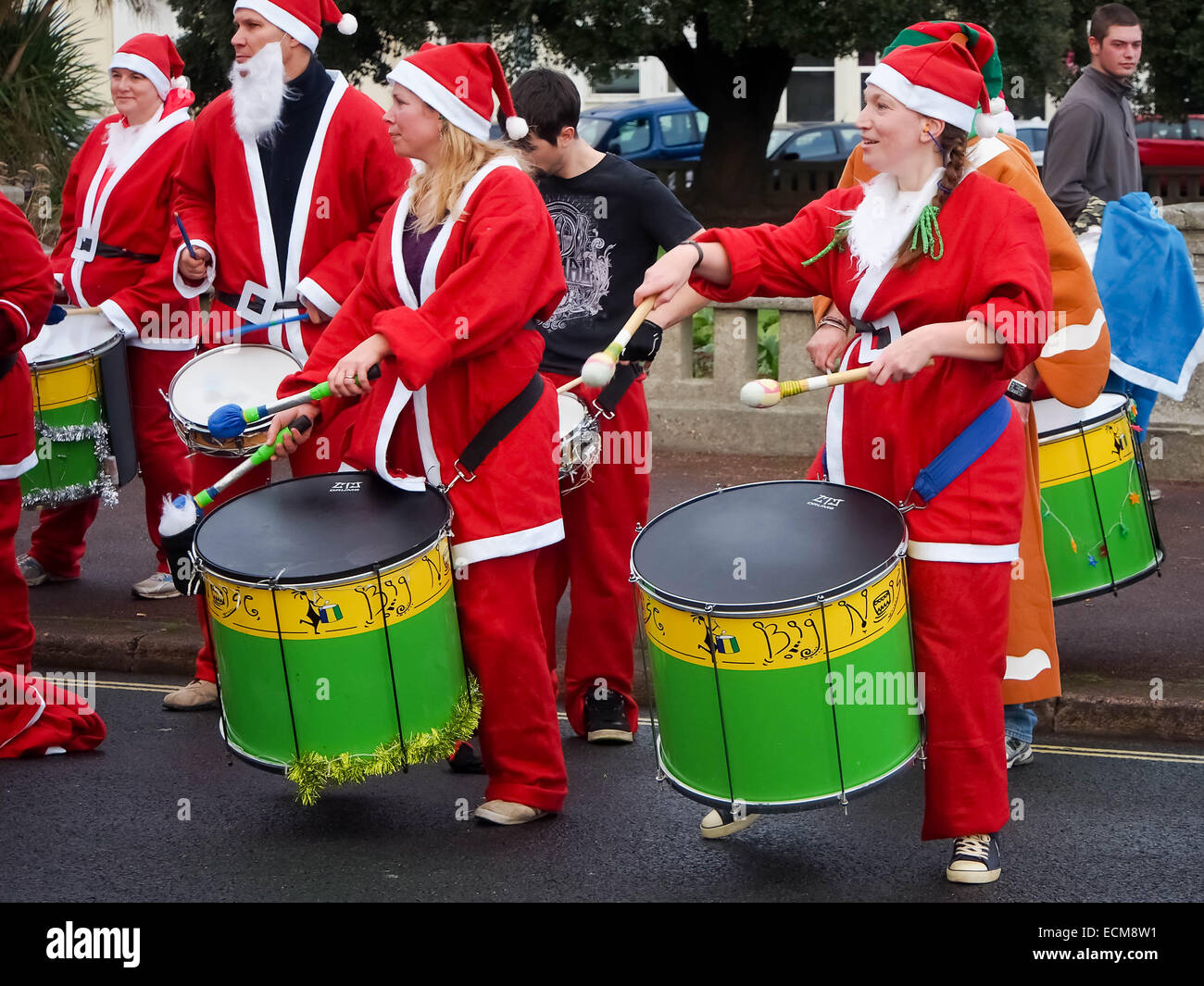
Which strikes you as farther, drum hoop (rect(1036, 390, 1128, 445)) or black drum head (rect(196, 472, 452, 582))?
drum hoop (rect(1036, 390, 1128, 445))

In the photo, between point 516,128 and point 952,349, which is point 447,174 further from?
point 952,349

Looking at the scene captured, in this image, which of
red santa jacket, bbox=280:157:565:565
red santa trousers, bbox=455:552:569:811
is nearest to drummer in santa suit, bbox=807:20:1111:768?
red santa jacket, bbox=280:157:565:565

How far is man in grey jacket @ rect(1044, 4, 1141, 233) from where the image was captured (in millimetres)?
7121

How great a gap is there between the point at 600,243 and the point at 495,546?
1215 mm

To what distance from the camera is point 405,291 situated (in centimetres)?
437

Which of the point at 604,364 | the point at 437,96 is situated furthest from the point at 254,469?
the point at 604,364

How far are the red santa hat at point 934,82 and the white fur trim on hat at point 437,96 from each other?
101 cm

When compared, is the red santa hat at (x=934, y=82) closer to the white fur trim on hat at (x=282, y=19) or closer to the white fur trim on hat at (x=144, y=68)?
the white fur trim on hat at (x=282, y=19)

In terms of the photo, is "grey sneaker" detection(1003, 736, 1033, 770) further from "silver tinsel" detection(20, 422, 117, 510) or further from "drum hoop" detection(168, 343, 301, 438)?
"silver tinsel" detection(20, 422, 117, 510)

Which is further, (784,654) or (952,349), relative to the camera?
(952,349)

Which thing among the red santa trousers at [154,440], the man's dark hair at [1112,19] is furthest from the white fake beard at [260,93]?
the man's dark hair at [1112,19]

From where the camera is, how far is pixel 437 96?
169 inches

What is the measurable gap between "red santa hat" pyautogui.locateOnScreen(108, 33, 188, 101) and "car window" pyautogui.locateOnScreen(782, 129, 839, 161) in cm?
1576
